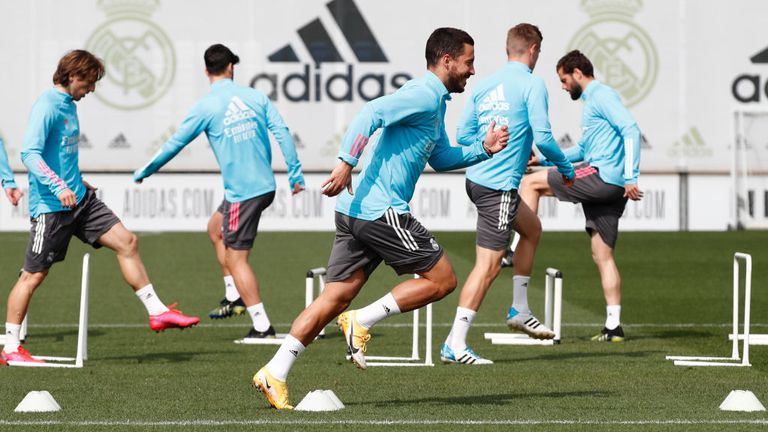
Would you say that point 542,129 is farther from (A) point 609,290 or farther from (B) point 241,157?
(B) point 241,157

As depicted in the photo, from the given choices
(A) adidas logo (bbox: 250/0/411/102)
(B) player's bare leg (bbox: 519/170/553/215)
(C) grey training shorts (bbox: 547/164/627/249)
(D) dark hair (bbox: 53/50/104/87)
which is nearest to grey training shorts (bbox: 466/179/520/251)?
(C) grey training shorts (bbox: 547/164/627/249)

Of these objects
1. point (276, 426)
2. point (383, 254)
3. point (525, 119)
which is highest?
point (525, 119)

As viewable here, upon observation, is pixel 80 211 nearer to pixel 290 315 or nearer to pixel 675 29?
pixel 290 315

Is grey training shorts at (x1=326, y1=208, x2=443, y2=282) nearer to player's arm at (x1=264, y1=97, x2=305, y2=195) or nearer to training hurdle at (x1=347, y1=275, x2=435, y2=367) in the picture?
training hurdle at (x1=347, y1=275, x2=435, y2=367)

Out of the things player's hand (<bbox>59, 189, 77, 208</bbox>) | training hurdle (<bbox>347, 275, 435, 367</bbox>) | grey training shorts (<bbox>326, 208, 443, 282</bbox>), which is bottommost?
training hurdle (<bbox>347, 275, 435, 367</bbox>)

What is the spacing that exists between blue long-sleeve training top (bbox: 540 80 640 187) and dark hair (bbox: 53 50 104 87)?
378 centimetres

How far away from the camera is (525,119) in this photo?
411 inches

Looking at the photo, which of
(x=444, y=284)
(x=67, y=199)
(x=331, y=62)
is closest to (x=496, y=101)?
(x=444, y=284)

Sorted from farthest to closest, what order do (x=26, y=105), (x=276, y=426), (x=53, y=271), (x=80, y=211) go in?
(x=26, y=105) → (x=53, y=271) → (x=80, y=211) → (x=276, y=426)

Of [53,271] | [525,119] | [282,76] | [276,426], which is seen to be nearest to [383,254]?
[276,426]

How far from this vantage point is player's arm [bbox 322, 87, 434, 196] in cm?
748

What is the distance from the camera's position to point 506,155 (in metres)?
10.4

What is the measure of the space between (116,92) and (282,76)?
295 centimetres

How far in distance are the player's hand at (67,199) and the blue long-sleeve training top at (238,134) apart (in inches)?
71.3
